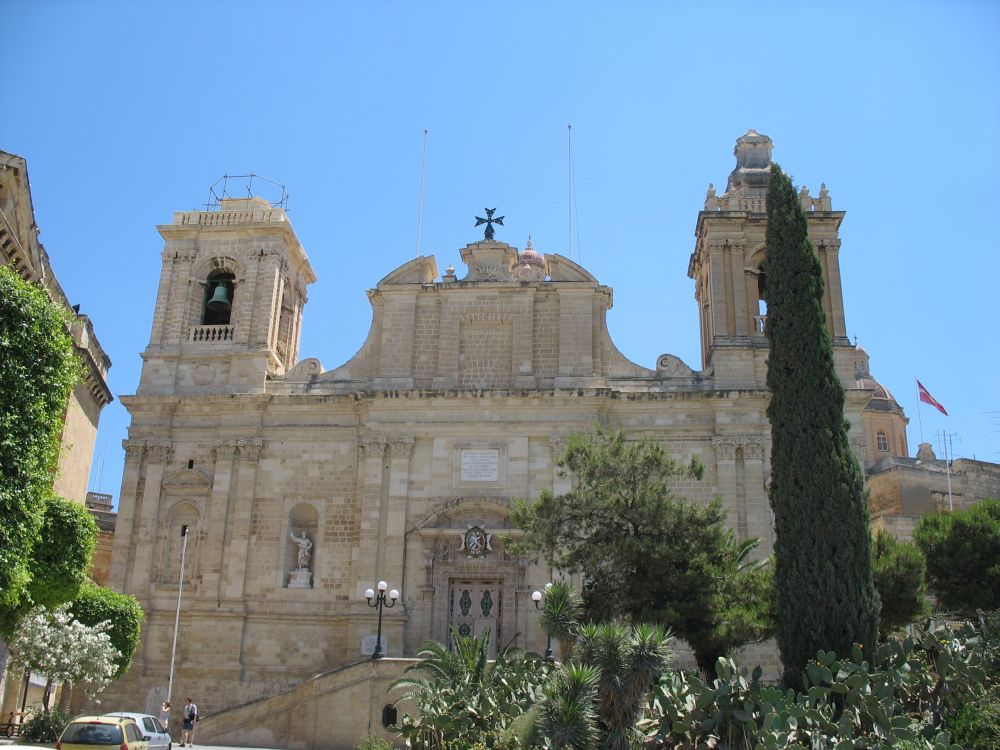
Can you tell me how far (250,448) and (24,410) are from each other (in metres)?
13.4

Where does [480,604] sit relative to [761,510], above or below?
below

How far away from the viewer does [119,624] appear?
23.2 meters

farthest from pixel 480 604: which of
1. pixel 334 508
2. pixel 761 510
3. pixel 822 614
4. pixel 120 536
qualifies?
pixel 822 614

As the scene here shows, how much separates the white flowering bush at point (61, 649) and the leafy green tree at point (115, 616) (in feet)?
1.36

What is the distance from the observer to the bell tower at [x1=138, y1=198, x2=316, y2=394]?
29.4 metres

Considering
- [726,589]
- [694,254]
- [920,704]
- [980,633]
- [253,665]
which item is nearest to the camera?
[920,704]

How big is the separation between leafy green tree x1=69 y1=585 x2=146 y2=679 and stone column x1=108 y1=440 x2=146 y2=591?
148 inches

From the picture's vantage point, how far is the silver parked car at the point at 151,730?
17094mm

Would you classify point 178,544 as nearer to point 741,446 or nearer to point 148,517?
point 148,517

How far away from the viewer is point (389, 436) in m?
27.6

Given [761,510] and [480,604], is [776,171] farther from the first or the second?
[480,604]

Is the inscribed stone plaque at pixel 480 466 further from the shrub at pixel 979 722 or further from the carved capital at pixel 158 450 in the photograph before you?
the shrub at pixel 979 722

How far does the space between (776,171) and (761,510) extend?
9.64m

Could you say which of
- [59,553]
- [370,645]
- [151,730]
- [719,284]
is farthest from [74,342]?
[719,284]
